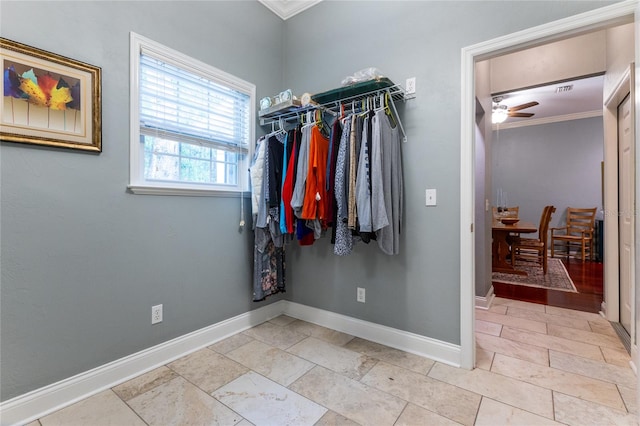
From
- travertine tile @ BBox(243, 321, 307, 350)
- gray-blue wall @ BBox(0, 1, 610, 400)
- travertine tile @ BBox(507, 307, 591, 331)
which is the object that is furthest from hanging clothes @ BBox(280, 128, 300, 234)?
travertine tile @ BBox(507, 307, 591, 331)

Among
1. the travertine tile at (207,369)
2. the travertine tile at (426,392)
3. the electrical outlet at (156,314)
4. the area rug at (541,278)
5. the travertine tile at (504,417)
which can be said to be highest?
the electrical outlet at (156,314)

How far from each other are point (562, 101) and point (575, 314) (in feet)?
14.6

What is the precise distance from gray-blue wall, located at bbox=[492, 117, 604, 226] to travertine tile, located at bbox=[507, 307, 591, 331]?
4.60 m

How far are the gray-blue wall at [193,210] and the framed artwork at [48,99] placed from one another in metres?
0.06

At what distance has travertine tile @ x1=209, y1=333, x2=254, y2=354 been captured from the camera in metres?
2.18

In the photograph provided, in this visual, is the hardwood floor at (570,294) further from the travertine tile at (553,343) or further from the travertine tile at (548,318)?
the travertine tile at (553,343)

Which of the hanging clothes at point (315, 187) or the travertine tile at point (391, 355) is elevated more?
the hanging clothes at point (315, 187)

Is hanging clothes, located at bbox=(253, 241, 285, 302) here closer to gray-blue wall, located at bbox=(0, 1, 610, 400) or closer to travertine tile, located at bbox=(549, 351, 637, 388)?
gray-blue wall, located at bbox=(0, 1, 610, 400)

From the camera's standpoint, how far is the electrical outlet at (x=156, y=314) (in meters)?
1.94

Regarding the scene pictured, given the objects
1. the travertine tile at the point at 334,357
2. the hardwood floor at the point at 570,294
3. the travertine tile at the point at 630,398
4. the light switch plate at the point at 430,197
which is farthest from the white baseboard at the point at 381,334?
the hardwood floor at the point at 570,294

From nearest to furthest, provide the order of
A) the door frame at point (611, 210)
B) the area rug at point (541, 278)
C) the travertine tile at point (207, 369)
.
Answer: the travertine tile at point (207, 369) → the door frame at point (611, 210) → the area rug at point (541, 278)

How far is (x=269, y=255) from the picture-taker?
2.56 metres

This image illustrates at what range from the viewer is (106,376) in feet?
5.62

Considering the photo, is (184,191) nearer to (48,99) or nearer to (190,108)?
(190,108)
